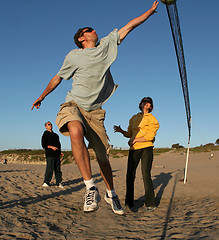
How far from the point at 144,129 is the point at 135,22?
229cm

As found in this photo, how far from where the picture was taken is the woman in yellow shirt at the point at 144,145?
4891 mm

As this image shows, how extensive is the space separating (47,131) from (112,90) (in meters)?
4.97

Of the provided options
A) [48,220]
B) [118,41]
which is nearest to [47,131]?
[48,220]

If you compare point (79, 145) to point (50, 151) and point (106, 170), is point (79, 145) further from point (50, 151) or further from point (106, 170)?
point (50, 151)

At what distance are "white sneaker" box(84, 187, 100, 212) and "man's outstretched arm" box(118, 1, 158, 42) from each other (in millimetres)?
2042

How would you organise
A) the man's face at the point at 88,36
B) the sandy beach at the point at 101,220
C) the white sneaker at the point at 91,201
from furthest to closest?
the man's face at the point at 88,36
the sandy beach at the point at 101,220
the white sneaker at the point at 91,201

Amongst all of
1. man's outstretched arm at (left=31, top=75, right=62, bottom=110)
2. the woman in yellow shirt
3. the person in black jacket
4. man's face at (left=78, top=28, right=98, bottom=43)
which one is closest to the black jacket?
the person in black jacket

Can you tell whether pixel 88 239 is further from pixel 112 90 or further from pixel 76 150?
pixel 112 90

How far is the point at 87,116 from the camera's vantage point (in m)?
3.10

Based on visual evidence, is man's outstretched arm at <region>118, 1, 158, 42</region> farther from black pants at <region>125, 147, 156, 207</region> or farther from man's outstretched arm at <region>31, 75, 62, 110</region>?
black pants at <region>125, 147, 156, 207</region>

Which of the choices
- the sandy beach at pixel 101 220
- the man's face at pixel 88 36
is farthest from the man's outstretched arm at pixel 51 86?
the sandy beach at pixel 101 220

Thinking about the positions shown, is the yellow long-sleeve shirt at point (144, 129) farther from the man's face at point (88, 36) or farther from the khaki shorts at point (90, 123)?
the man's face at point (88, 36)

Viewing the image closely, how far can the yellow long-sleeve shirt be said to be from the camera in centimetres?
489

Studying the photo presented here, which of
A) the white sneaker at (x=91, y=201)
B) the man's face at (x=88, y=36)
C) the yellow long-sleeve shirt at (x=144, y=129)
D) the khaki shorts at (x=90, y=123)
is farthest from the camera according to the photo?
the yellow long-sleeve shirt at (x=144, y=129)
